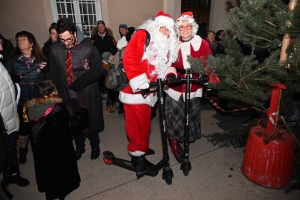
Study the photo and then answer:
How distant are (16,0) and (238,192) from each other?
8290 mm

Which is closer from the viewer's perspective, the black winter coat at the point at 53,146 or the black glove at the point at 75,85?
the black winter coat at the point at 53,146

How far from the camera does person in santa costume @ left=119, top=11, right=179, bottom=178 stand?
2391 millimetres

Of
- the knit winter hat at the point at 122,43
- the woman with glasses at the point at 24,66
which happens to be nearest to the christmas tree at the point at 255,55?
the woman with glasses at the point at 24,66

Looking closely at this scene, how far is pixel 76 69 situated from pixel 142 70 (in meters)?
0.90

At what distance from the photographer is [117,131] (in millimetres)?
4160

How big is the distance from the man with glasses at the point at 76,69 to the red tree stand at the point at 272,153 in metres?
2.09

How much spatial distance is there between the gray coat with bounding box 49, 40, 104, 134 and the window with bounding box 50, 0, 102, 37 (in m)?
5.87

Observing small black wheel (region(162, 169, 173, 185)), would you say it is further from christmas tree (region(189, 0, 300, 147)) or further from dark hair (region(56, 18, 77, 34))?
dark hair (region(56, 18, 77, 34))

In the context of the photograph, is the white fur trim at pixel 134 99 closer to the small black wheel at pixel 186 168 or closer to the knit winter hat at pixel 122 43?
the small black wheel at pixel 186 168

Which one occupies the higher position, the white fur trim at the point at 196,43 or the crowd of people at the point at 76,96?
the white fur trim at the point at 196,43

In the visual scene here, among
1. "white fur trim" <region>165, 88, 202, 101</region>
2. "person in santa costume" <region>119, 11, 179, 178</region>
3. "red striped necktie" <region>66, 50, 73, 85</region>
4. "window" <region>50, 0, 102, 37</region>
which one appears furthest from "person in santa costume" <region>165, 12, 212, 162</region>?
"window" <region>50, 0, 102, 37</region>

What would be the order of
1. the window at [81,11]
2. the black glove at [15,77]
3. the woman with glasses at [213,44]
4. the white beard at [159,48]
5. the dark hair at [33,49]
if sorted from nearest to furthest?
the white beard at [159,48], the black glove at [15,77], the dark hair at [33,49], the woman with glasses at [213,44], the window at [81,11]

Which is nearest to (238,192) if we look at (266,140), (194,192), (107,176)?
(194,192)

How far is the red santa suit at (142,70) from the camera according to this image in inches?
94.0
